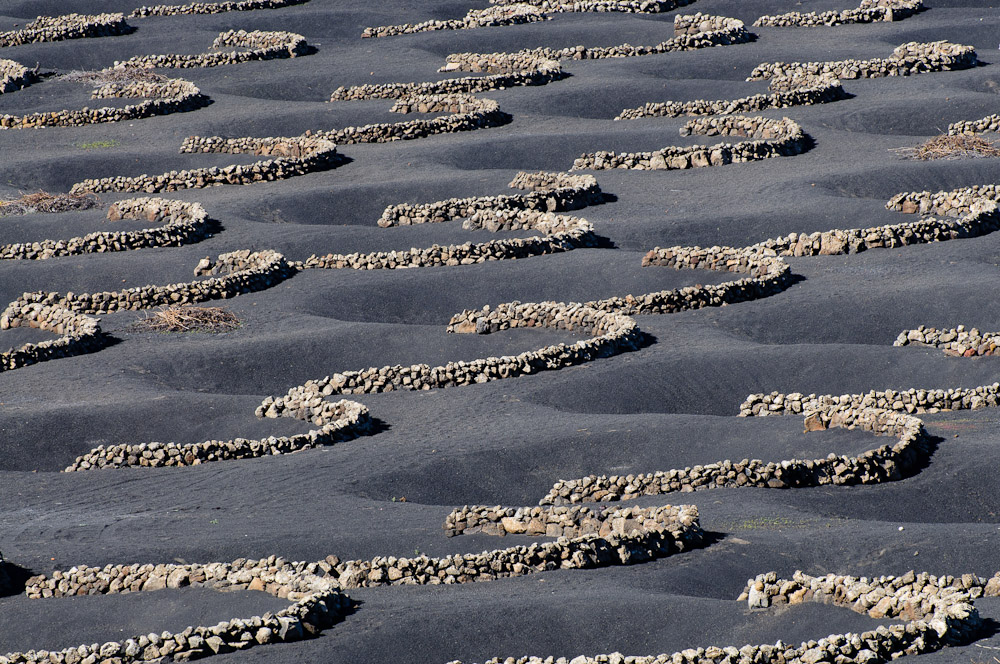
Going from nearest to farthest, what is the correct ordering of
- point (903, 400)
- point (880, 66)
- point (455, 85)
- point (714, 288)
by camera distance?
point (903, 400), point (714, 288), point (880, 66), point (455, 85)

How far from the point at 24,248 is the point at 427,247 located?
9370 millimetres

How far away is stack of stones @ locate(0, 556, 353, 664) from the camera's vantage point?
1110cm

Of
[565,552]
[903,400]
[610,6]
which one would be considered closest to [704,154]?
[903,400]

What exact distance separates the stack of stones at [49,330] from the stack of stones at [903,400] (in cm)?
1218

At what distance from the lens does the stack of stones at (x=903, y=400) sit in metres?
18.7

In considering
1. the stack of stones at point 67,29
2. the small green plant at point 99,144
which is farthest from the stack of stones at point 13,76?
the small green plant at point 99,144

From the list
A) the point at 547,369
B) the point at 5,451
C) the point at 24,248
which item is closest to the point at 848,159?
the point at 547,369

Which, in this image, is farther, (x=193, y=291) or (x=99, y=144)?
(x=99, y=144)

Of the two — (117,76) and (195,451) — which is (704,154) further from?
(117,76)

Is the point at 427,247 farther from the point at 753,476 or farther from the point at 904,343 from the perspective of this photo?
the point at 753,476

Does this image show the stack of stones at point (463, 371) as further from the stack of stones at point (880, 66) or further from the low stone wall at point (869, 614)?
the stack of stones at point (880, 66)

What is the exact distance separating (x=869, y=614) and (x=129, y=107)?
3583 cm

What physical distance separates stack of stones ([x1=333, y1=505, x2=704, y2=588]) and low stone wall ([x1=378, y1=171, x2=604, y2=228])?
55.3 ft

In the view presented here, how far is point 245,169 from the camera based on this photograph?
35.3 meters
